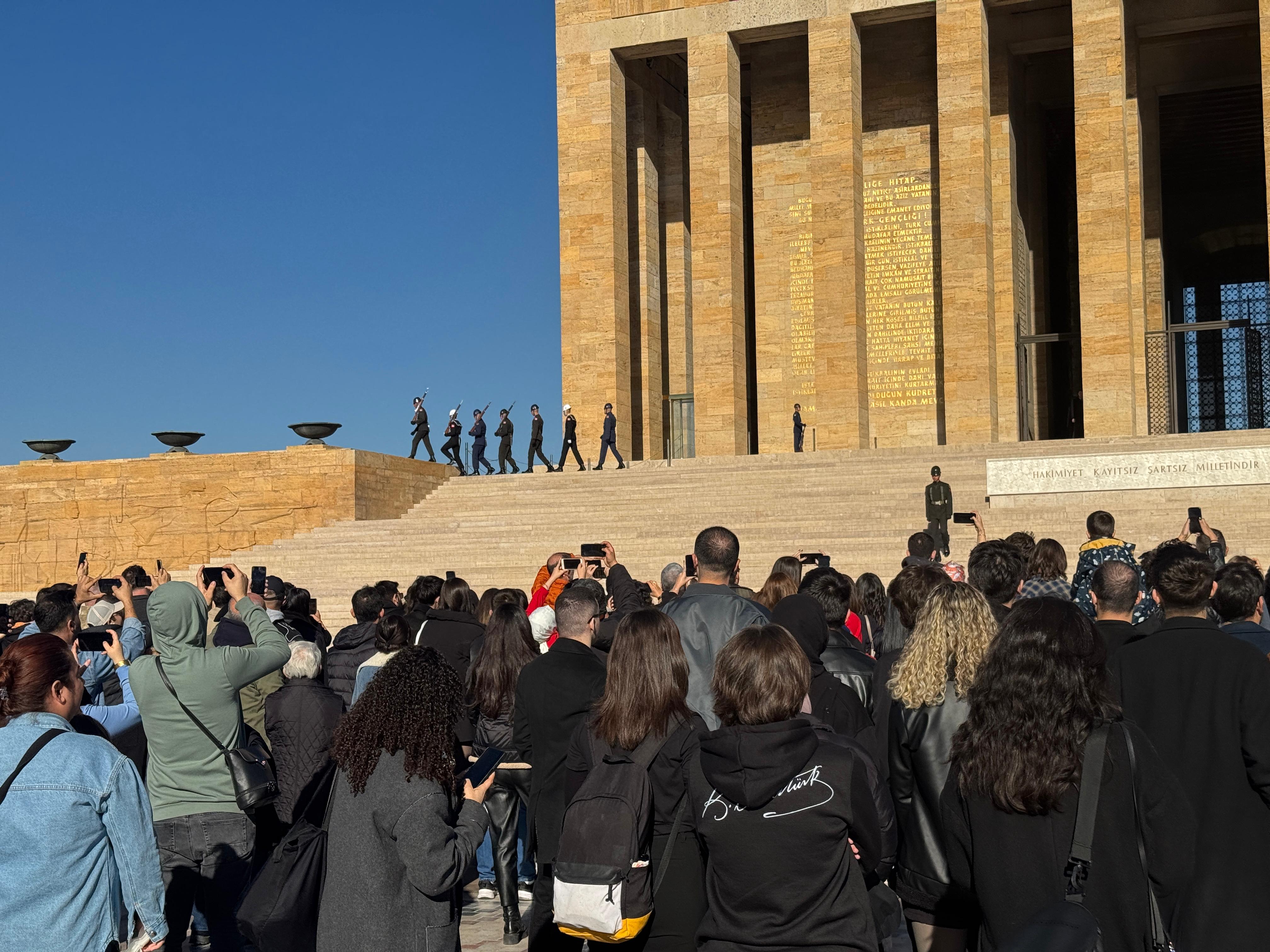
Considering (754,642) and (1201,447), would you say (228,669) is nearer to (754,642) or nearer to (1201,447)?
(754,642)

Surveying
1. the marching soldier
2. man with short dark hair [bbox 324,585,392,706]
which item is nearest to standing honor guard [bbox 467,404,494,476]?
the marching soldier

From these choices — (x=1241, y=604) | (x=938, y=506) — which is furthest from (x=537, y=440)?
(x=1241, y=604)

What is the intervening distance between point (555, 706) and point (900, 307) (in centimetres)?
2499

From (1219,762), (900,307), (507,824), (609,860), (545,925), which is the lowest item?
(507,824)

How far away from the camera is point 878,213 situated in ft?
94.0

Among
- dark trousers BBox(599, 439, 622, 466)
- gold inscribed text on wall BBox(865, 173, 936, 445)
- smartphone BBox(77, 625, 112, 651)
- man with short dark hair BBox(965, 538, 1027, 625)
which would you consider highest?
gold inscribed text on wall BBox(865, 173, 936, 445)

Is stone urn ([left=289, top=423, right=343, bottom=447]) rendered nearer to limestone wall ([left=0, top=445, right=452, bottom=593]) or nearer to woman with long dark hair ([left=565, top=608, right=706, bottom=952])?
limestone wall ([left=0, top=445, right=452, bottom=593])

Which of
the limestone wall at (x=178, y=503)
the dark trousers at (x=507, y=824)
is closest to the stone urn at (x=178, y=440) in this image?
the limestone wall at (x=178, y=503)

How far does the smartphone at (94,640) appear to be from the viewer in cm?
533

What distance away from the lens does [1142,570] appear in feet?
23.6

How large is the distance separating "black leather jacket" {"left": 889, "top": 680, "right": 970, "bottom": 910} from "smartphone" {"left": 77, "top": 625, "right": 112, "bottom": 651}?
3102 mm

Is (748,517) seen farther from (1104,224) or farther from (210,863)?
(210,863)

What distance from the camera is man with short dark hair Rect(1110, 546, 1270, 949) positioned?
12.1 ft

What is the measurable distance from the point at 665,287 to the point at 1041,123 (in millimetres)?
9280
